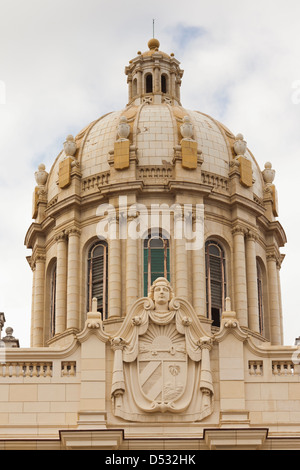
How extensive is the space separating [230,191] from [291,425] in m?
18.8

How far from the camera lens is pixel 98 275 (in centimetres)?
5434

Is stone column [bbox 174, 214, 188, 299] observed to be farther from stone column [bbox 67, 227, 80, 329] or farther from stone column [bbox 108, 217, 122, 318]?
stone column [bbox 67, 227, 80, 329]

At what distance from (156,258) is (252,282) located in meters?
4.68

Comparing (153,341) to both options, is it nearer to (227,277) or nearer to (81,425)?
(81,425)

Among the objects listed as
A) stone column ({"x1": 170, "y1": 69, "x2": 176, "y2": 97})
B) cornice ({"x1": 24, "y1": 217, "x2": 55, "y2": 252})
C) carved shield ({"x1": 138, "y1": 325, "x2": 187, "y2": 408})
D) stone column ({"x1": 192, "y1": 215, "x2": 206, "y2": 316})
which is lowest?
carved shield ({"x1": 138, "y1": 325, "x2": 187, "y2": 408})

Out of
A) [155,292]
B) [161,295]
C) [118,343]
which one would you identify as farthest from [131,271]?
[118,343]

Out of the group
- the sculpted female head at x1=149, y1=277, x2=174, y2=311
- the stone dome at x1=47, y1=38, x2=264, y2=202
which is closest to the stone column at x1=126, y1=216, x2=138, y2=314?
the stone dome at x1=47, y1=38, x2=264, y2=202

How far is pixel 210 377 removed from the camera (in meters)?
39.7

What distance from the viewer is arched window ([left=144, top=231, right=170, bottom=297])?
53.0m

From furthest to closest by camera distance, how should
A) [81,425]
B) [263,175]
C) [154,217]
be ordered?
[263,175] → [154,217] → [81,425]

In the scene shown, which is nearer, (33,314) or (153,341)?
(153,341)

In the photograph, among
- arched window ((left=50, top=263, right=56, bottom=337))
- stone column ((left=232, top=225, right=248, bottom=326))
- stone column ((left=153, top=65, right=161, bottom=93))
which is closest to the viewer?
stone column ((left=232, top=225, right=248, bottom=326))

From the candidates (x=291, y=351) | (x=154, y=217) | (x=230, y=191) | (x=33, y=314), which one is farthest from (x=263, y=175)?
(x=291, y=351)

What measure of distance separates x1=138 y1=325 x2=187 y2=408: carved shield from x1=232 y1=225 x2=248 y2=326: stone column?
42.7ft
